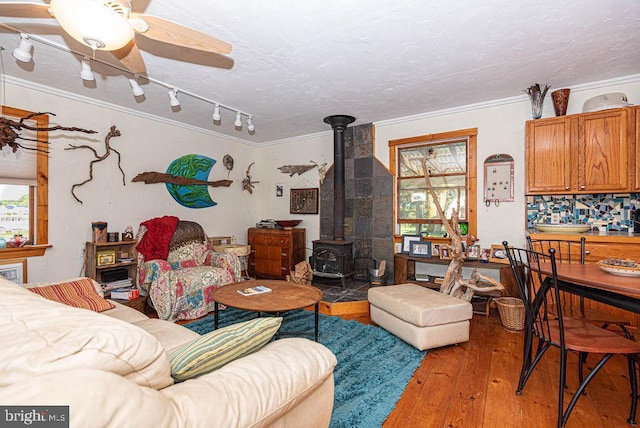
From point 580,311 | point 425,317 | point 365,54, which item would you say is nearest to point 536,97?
point 365,54

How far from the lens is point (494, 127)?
3.89 meters

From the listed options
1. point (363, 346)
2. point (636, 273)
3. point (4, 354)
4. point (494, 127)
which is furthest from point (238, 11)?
point (494, 127)

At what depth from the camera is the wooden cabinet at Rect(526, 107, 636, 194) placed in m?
3.02

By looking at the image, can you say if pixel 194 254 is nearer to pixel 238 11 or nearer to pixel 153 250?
pixel 153 250

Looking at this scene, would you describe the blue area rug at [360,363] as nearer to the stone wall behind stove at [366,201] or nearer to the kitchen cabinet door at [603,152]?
the stone wall behind stove at [366,201]

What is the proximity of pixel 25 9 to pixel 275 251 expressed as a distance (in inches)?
158

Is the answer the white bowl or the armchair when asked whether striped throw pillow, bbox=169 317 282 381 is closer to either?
the armchair

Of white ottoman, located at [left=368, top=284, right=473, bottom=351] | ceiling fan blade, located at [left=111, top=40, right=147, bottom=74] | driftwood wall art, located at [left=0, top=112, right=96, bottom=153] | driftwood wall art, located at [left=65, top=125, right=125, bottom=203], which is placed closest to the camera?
ceiling fan blade, located at [left=111, top=40, right=147, bottom=74]

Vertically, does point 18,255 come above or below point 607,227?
below

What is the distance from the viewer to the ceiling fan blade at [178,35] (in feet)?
5.57

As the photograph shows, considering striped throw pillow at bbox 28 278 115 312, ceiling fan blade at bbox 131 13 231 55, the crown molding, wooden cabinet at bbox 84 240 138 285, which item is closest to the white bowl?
ceiling fan blade at bbox 131 13 231 55

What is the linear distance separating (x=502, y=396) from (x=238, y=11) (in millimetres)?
3109

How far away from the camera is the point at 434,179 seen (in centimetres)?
434

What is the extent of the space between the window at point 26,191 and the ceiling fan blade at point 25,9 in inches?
83.0
